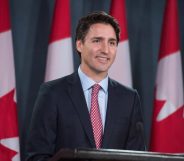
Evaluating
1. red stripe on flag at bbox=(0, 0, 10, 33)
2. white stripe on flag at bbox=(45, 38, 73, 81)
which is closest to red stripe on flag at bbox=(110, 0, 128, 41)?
white stripe on flag at bbox=(45, 38, 73, 81)

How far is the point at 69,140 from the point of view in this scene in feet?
5.13

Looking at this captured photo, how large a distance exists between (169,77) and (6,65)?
0.98m

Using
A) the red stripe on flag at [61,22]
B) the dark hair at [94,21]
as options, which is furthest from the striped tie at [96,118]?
the red stripe on flag at [61,22]

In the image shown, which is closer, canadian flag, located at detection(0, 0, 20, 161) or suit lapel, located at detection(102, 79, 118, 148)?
suit lapel, located at detection(102, 79, 118, 148)

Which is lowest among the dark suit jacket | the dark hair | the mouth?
the dark suit jacket

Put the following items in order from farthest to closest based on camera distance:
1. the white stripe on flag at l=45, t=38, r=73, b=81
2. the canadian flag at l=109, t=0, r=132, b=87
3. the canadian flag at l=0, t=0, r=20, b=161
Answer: the canadian flag at l=109, t=0, r=132, b=87 < the white stripe on flag at l=45, t=38, r=73, b=81 < the canadian flag at l=0, t=0, r=20, b=161

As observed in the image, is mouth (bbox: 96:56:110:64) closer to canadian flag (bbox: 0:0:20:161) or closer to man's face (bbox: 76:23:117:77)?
man's face (bbox: 76:23:117:77)

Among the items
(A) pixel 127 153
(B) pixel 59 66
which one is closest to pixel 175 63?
(B) pixel 59 66

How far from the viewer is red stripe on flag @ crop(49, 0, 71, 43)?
8.59ft

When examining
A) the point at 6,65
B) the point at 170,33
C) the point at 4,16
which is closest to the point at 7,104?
the point at 6,65

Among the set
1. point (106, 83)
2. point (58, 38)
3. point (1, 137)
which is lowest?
point (1, 137)

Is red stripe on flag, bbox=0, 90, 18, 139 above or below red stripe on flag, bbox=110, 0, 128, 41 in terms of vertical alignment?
below

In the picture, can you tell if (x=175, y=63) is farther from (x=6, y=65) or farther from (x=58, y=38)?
(x=6, y=65)

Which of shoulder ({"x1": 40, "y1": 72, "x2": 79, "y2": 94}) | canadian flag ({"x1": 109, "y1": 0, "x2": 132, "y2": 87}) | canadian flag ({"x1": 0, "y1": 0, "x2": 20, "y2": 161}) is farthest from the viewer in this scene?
canadian flag ({"x1": 109, "y1": 0, "x2": 132, "y2": 87})
